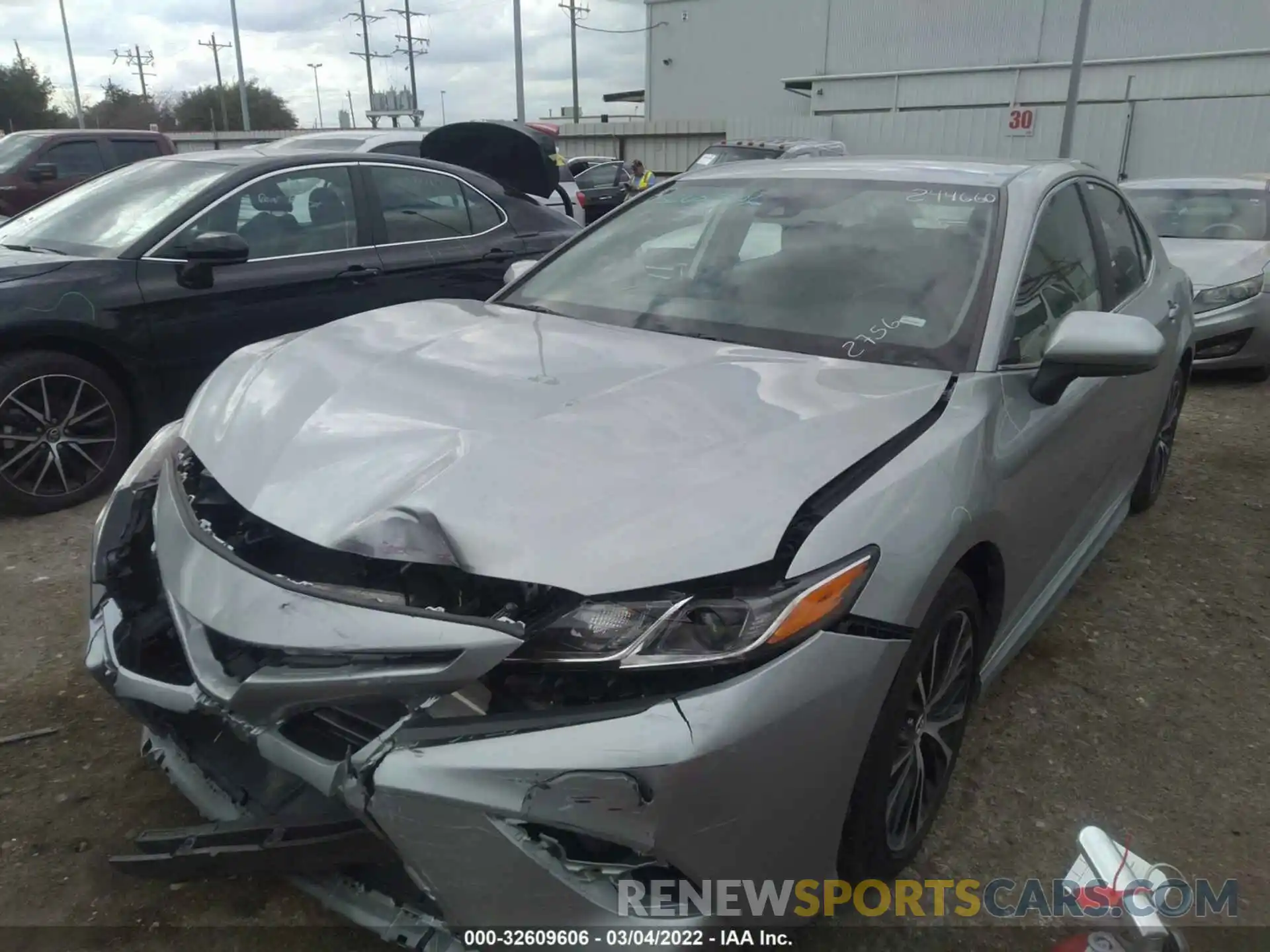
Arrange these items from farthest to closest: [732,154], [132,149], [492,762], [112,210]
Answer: [732,154], [132,149], [112,210], [492,762]

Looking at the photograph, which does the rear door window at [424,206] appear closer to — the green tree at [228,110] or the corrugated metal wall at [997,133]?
the corrugated metal wall at [997,133]

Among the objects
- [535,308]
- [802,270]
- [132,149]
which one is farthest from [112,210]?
[132,149]

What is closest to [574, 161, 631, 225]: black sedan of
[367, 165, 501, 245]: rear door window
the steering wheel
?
the steering wheel

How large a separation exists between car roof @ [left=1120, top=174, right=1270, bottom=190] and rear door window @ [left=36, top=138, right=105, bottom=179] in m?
10.9

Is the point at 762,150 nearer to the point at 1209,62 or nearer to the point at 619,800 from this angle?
the point at 619,800

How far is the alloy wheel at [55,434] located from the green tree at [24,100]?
50936mm

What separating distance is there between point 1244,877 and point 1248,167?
81.8 ft

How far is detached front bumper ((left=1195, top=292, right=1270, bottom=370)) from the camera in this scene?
680 centimetres

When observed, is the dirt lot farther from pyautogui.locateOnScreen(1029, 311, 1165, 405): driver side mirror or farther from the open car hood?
the open car hood

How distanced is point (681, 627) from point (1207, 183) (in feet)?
28.7

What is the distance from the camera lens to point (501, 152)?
21.6 ft

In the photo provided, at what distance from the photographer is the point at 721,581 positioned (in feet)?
5.25

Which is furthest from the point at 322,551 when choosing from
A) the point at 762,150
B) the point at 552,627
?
the point at 762,150

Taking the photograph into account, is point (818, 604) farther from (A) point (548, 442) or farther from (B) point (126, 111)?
(B) point (126, 111)
